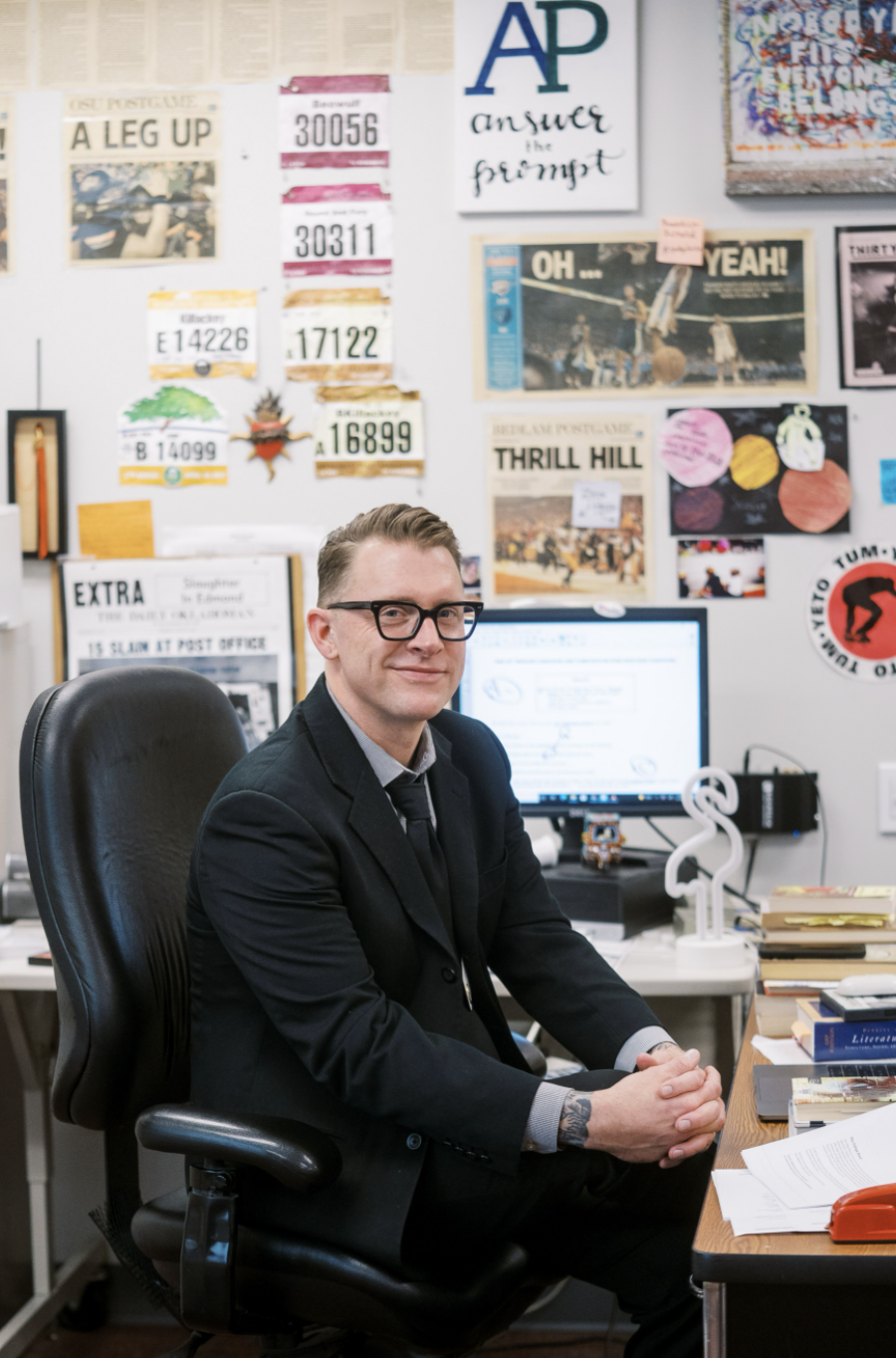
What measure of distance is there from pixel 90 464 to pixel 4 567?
0.29 m

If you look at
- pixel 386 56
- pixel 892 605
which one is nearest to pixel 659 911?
pixel 892 605

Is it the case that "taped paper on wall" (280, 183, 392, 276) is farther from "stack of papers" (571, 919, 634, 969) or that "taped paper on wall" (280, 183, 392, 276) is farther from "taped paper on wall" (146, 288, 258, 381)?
"stack of papers" (571, 919, 634, 969)

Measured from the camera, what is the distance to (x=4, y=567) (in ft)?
7.79

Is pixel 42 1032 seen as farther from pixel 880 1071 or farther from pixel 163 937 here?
pixel 880 1071

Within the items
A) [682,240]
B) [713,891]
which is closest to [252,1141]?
[713,891]

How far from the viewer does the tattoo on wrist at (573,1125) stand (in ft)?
4.41

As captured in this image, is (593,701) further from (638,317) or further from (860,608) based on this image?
(638,317)

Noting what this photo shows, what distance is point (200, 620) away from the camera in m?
2.52

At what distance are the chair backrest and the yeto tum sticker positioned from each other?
1.34m

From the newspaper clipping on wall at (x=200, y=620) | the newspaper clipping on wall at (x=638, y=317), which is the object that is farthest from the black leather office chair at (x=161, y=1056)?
the newspaper clipping on wall at (x=638, y=317)

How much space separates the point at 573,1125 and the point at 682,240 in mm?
1707

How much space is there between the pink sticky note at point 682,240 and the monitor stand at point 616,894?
1.13 meters

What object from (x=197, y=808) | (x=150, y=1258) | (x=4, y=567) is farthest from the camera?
(x=4, y=567)

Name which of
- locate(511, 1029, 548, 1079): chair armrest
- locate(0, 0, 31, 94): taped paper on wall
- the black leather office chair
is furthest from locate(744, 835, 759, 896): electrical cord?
locate(0, 0, 31, 94): taped paper on wall
